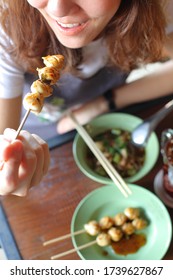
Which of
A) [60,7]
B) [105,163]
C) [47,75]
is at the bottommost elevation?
[105,163]

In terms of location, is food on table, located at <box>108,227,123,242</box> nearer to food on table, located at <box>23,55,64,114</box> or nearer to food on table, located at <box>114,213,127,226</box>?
food on table, located at <box>114,213,127,226</box>

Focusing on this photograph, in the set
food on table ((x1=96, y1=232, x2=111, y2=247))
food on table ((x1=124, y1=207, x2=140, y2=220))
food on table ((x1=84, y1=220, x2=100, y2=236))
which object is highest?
food on table ((x1=84, y1=220, x2=100, y2=236))

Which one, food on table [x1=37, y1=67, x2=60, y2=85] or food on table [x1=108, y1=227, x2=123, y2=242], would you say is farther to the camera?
food on table [x1=108, y1=227, x2=123, y2=242]

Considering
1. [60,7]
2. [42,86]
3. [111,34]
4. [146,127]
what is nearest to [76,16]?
[60,7]

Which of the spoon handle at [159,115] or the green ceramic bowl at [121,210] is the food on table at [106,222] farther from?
the spoon handle at [159,115]

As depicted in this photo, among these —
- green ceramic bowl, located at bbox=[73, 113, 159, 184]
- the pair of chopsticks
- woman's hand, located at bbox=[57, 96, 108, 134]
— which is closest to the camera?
the pair of chopsticks

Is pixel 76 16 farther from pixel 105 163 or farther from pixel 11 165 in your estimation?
pixel 105 163

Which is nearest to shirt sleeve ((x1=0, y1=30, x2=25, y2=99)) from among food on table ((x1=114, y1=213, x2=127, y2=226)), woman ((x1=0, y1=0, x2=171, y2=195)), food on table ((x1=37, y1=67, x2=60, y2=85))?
woman ((x1=0, y1=0, x2=171, y2=195))
